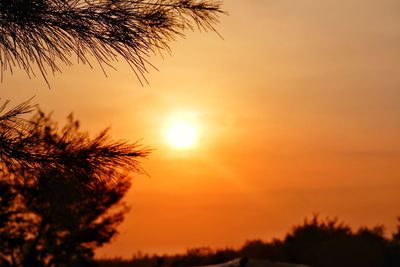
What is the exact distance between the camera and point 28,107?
10383 mm

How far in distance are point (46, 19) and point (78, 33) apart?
0.44m

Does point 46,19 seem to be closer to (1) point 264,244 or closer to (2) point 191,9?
(2) point 191,9

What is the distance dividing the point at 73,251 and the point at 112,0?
1757 centimetres

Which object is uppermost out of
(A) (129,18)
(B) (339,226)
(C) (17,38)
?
(B) (339,226)

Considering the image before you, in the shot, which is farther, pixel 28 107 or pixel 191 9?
pixel 191 9

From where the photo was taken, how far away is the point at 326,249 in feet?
78.7

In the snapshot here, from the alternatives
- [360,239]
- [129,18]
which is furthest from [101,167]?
[360,239]

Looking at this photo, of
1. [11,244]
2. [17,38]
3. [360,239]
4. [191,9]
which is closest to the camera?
[17,38]

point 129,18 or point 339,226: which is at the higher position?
point 339,226

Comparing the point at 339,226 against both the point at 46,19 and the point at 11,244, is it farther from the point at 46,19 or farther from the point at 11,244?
the point at 46,19

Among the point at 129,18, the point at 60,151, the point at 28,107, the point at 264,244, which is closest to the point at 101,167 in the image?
the point at 60,151

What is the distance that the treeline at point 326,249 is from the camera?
922 inches

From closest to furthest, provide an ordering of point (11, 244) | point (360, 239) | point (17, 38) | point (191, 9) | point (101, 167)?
1. point (17, 38)
2. point (101, 167)
3. point (191, 9)
4. point (360, 239)
5. point (11, 244)

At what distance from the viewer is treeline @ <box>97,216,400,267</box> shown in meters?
23.4
